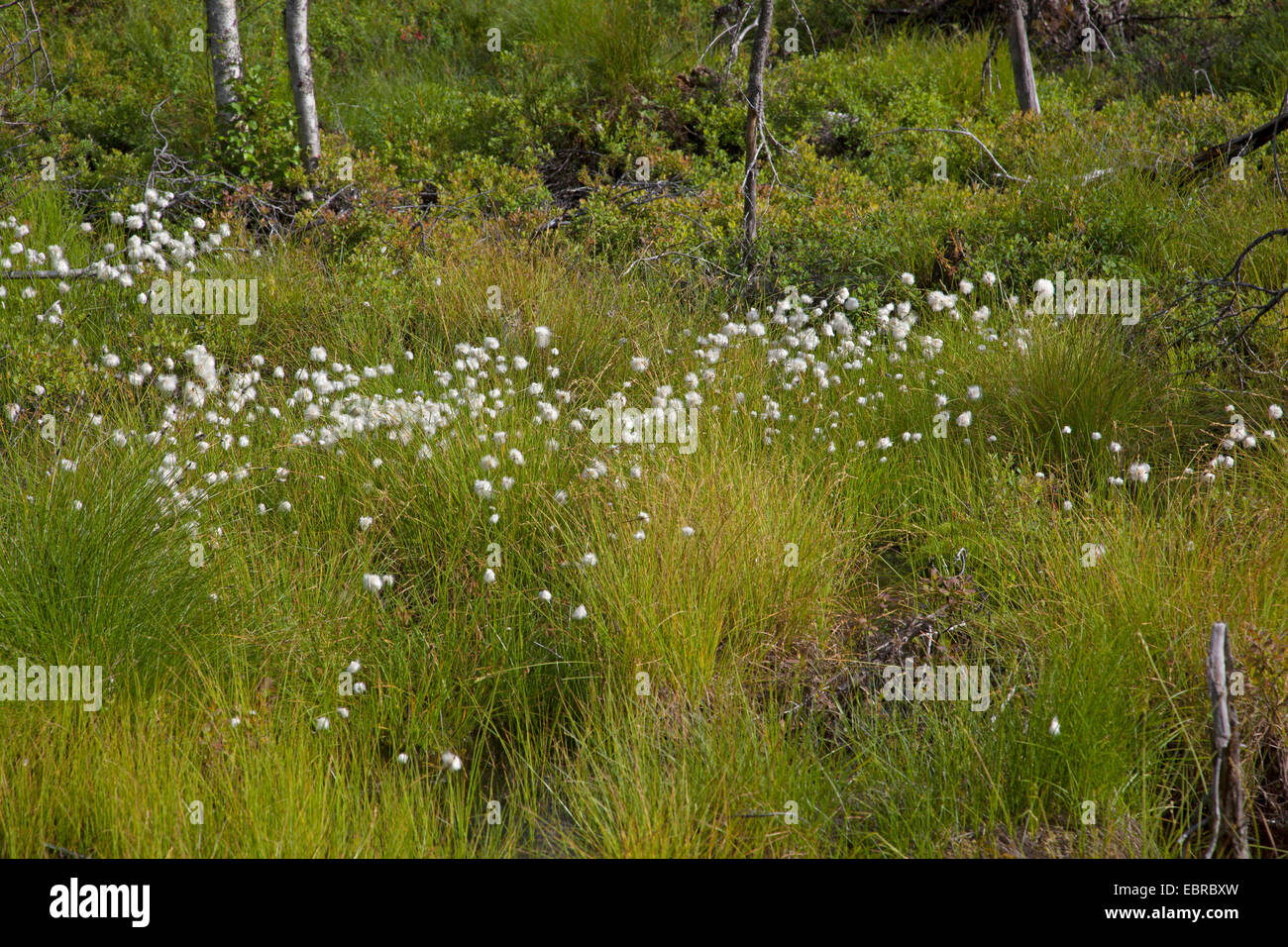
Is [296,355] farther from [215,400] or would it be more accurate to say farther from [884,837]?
[884,837]

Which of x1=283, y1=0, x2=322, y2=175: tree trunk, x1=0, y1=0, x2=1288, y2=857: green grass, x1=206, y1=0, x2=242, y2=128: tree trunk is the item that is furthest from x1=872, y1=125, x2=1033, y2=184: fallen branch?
x1=206, y1=0, x2=242, y2=128: tree trunk

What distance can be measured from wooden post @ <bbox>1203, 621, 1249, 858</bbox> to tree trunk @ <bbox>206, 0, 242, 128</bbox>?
8.17m

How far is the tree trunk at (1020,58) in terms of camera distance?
343 inches

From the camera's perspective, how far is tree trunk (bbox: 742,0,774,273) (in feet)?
20.9

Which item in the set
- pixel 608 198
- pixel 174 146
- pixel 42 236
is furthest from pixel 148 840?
pixel 174 146

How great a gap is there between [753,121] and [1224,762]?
506cm

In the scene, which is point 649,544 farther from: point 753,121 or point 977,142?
point 977,142

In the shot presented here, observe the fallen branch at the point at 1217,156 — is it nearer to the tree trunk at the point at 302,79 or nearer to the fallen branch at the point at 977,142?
the fallen branch at the point at 977,142

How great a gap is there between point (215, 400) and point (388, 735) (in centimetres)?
249

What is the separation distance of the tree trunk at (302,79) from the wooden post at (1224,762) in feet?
24.2

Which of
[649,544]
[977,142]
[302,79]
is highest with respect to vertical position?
[302,79]

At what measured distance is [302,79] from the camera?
8125 mm

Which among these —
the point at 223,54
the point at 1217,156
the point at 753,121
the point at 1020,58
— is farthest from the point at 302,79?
the point at 1217,156

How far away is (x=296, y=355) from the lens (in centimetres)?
596
